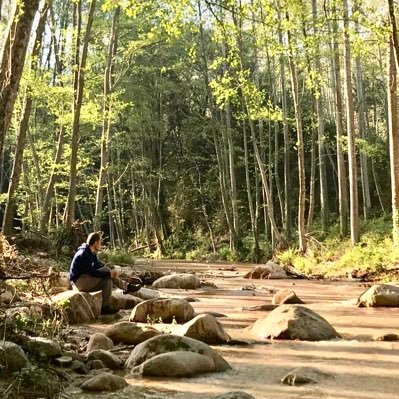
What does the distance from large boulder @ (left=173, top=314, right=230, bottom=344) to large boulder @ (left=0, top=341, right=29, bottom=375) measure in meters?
2.27

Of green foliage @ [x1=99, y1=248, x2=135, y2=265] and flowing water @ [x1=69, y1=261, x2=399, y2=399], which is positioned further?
green foliage @ [x1=99, y1=248, x2=135, y2=265]

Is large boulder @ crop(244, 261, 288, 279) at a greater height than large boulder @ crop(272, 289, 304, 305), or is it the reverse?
large boulder @ crop(272, 289, 304, 305)

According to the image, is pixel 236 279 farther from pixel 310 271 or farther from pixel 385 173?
pixel 385 173

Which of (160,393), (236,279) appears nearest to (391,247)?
(236,279)

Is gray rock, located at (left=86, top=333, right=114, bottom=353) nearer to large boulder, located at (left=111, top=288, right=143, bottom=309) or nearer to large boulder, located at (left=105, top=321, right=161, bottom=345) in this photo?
large boulder, located at (left=105, top=321, right=161, bottom=345)

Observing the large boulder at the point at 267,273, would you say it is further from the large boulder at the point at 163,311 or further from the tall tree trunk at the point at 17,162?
the large boulder at the point at 163,311

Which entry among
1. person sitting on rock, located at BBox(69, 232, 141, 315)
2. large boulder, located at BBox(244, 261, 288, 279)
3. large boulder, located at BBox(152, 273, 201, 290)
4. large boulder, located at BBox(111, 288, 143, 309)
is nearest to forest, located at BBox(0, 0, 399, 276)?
large boulder, located at BBox(244, 261, 288, 279)

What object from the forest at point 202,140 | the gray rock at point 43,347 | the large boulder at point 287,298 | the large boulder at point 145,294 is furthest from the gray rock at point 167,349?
the forest at point 202,140

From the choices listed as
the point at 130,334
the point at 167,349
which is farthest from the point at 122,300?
the point at 167,349

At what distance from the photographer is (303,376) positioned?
4.87 meters

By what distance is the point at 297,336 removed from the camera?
22.8 feet

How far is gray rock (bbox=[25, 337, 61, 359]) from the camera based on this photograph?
5113 millimetres

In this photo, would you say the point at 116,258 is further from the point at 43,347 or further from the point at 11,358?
the point at 11,358

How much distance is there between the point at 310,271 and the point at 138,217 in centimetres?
2568
